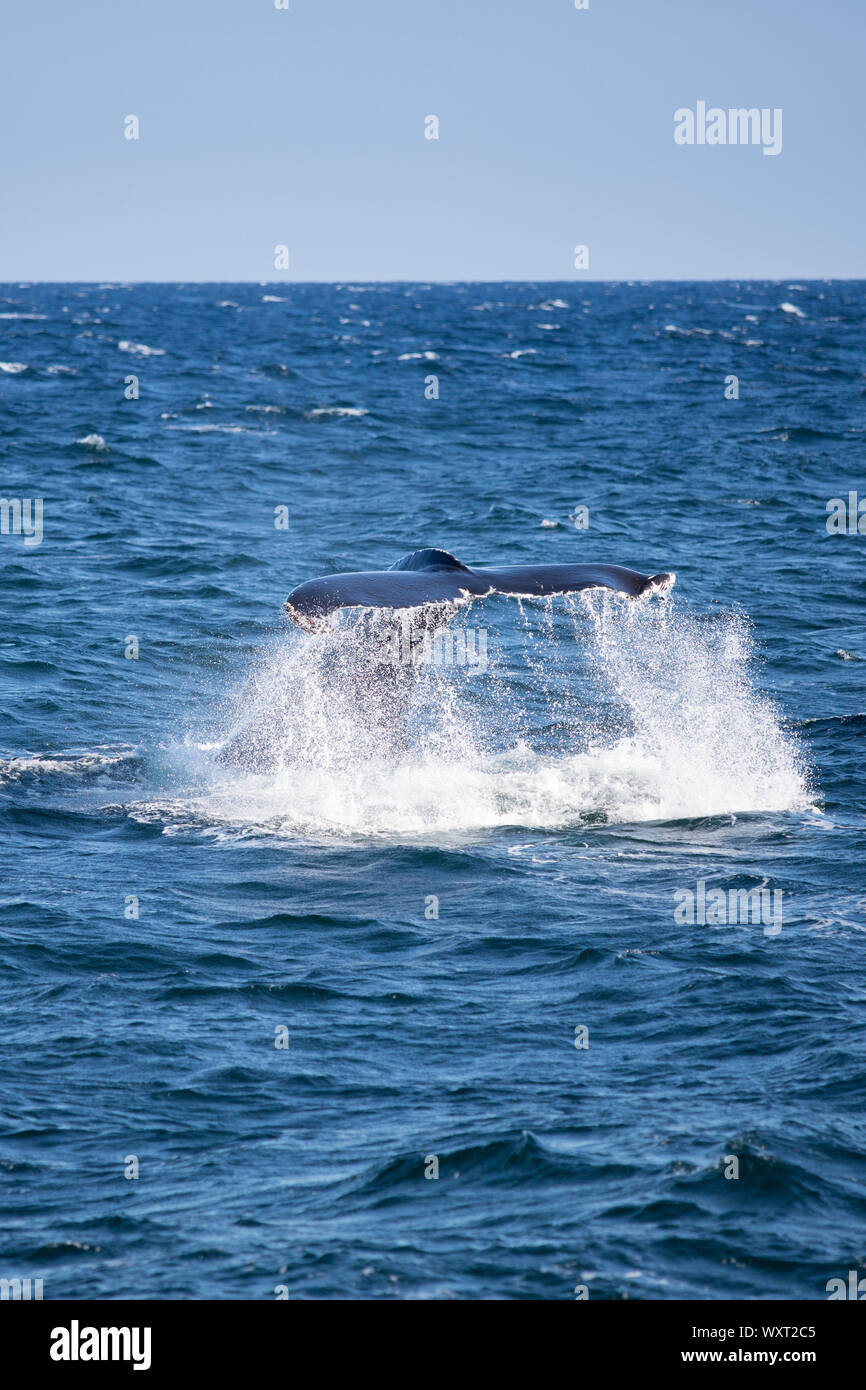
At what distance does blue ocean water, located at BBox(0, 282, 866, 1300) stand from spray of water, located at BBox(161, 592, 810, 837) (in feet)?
0.23

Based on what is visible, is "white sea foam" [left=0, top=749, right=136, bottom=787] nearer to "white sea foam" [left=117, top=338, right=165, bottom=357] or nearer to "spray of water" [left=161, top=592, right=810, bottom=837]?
"spray of water" [left=161, top=592, right=810, bottom=837]

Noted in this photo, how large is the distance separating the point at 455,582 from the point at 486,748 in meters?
4.78

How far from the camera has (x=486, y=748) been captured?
1778 centimetres

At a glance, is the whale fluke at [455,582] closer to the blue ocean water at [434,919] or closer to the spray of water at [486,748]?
the spray of water at [486,748]

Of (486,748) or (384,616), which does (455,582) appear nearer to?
(384,616)

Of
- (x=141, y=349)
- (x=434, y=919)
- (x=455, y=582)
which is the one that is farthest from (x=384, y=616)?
(x=141, y=349)

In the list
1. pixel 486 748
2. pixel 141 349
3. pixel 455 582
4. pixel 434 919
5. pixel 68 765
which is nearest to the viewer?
pixel 434 919

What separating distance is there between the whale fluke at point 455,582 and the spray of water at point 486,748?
1814 mm

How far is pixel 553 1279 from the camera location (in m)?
7.60

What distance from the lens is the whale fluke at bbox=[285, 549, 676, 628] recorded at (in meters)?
12.6

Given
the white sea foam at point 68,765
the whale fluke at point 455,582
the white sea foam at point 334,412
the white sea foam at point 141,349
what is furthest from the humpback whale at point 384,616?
the white sea foam at point 141,349

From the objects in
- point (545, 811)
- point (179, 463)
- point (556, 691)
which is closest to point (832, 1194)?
point (545, 811)
